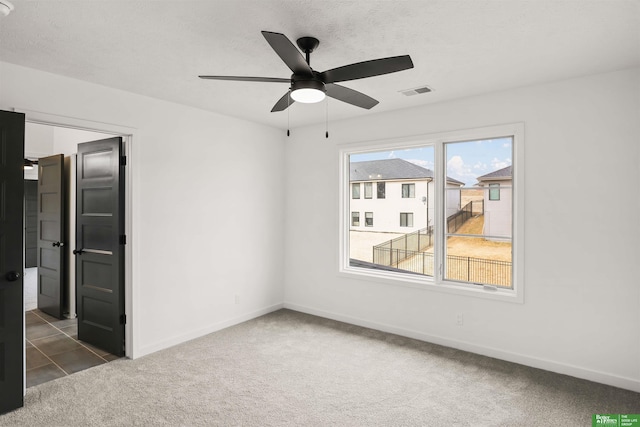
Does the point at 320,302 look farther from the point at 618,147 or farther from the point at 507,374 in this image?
the point at 618,147

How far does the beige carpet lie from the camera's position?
260 centimetres

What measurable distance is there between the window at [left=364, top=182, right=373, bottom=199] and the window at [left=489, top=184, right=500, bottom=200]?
56.0 inches

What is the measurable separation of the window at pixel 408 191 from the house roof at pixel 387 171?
11 cm

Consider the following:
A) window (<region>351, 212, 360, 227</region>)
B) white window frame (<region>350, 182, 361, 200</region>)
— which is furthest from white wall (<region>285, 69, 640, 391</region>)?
window (<region>351, 212, 360, 227</region>)

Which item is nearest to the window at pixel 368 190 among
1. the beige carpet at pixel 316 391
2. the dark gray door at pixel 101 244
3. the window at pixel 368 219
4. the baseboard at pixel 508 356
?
the window at pixel 368 219

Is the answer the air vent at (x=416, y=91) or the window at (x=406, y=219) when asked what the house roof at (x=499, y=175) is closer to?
the window at (x=406, y=219)

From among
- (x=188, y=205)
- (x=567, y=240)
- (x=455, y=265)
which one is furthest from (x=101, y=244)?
(x=567, y=240)

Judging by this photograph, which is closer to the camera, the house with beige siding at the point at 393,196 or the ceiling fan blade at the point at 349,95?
the ceiling fan blade at the point at 349,95

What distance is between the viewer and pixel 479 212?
3820mm

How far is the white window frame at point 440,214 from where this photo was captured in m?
3.49

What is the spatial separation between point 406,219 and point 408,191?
1.09 feet

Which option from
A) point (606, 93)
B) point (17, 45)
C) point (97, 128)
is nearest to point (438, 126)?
Result: point (606, 93)

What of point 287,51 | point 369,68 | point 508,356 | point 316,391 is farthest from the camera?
point 508,356

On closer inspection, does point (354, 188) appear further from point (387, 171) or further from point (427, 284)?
point (427, 284)
